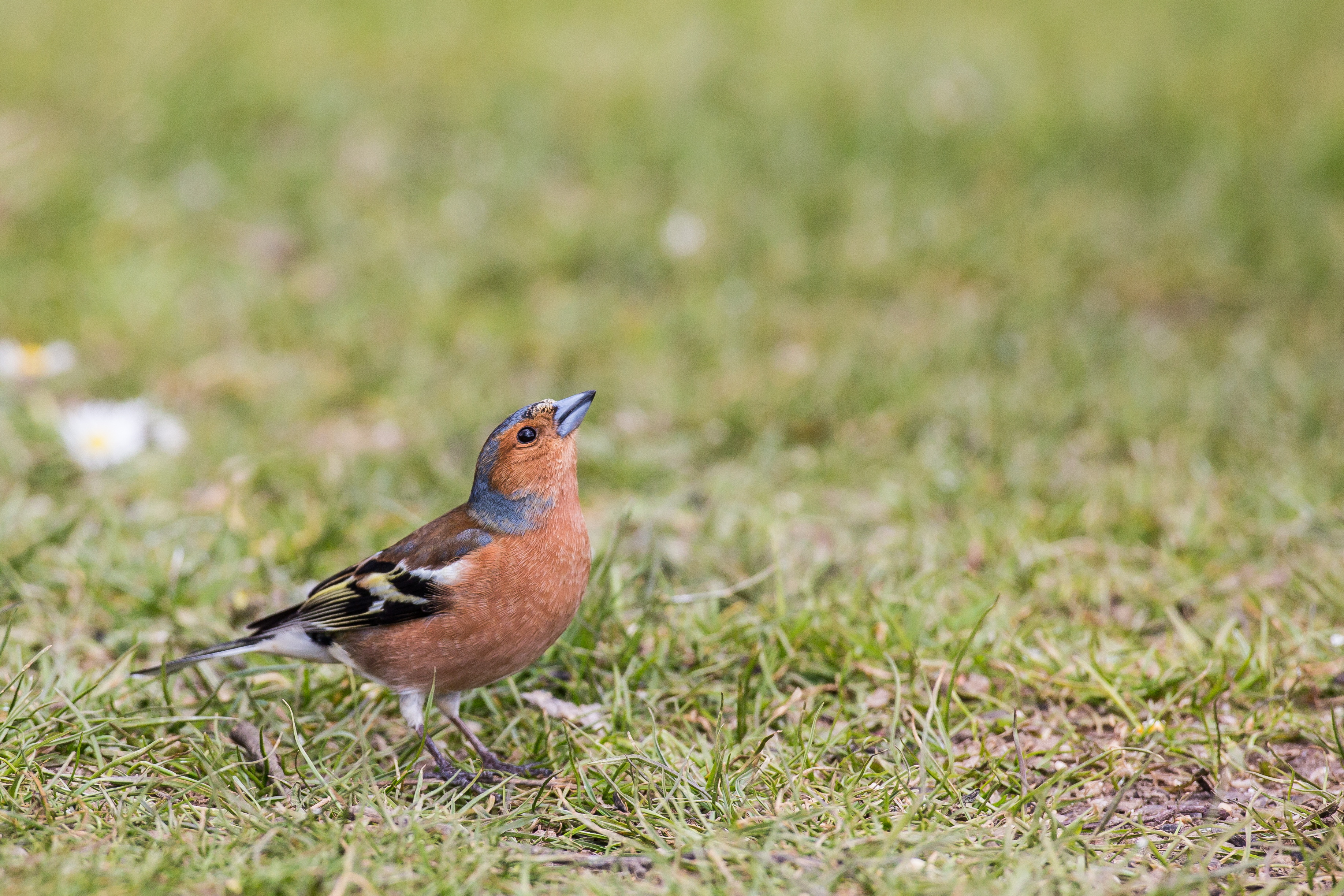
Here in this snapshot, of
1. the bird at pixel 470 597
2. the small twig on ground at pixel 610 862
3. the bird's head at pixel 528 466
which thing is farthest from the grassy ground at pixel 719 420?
the bird's head at pixel 528 466

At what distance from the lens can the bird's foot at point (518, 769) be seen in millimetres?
3439

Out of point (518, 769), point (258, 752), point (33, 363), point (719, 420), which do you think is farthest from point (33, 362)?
point (518, 769)

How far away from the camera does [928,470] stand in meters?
5.52

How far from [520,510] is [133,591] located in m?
1.53

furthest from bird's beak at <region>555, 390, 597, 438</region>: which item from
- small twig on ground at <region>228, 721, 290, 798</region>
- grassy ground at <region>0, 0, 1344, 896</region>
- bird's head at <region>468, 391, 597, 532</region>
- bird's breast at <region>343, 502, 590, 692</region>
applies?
small twig on ground at <region>228, 721, 290, 798</region>

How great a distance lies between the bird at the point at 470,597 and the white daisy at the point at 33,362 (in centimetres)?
304

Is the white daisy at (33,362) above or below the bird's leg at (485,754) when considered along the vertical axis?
above

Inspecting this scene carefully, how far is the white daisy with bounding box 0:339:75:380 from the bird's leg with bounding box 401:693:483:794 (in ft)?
11.6

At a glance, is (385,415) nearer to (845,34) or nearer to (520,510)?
(520,510)

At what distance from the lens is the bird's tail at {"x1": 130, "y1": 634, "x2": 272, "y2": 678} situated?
358 cm

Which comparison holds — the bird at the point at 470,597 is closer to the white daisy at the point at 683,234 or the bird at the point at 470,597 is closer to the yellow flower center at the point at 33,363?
the yellow flower center at the point at 33,363

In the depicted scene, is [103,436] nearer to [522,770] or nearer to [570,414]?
[570,414]

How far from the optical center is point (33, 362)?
6238mm

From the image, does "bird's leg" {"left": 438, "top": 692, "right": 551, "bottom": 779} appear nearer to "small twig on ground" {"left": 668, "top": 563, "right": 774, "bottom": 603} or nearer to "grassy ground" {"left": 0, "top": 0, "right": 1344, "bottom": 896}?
"grassy ground" {"left": 0, "top": 0, "right": 1344, "bottom": 896}
